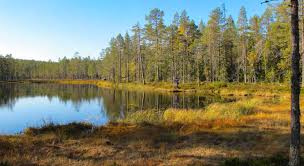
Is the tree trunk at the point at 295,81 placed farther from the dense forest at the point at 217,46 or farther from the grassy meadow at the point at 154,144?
the dense forest at the point at 217,46

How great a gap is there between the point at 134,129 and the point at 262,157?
7048 mm

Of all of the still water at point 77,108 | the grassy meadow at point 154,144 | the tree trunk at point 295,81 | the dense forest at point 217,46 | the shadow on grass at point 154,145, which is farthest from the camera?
the dense forest at point 217,46

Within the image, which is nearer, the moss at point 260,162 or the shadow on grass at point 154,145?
the moss at point 260,162

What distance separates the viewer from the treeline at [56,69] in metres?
133

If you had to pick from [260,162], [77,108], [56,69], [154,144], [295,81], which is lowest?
[77,108]

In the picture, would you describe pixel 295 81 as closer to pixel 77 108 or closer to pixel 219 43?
pixel 77 108

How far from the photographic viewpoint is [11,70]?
142m

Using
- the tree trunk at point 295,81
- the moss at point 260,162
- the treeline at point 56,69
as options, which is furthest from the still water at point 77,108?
the treeline at point 56,69

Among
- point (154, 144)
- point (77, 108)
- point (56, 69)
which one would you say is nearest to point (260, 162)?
point (154, 144)

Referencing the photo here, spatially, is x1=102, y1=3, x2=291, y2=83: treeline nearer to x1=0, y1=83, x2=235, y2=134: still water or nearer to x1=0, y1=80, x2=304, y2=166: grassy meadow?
x1=0, y1=83, x2=235, y2=134: still water

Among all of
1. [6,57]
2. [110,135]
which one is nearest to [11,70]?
[6,57]

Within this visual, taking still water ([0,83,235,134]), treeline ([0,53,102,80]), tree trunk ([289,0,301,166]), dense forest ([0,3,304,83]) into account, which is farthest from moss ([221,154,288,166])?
treeline ([0,53,102,80])

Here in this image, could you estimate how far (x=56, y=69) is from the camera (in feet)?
498

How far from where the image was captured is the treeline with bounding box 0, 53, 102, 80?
133 metres
